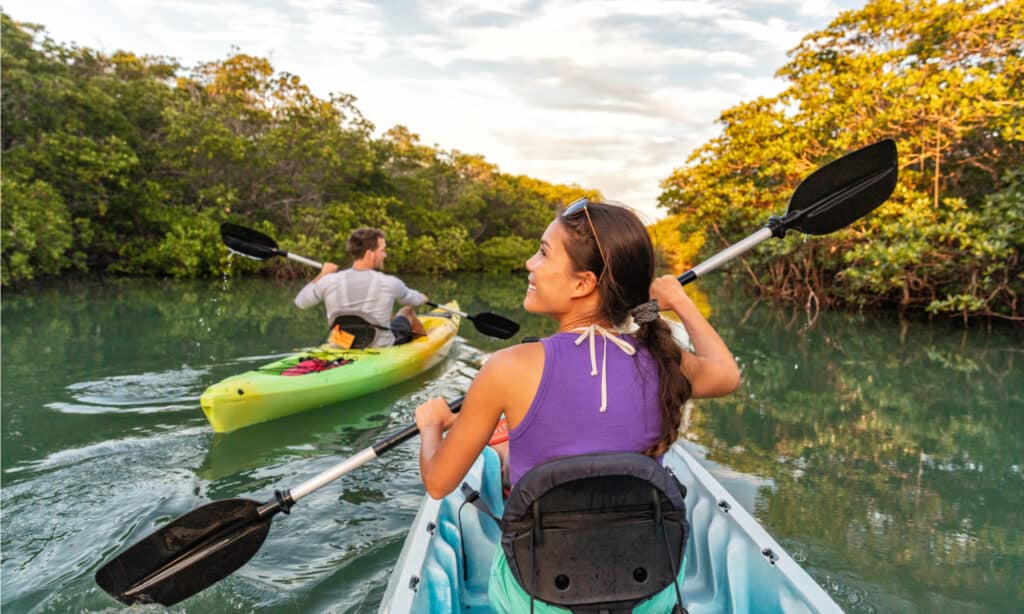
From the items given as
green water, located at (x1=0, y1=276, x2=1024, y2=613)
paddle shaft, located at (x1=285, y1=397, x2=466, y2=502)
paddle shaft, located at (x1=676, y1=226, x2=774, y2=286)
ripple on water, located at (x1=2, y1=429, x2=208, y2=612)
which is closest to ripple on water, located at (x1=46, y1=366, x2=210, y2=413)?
green water, located at (x1=0, y1=276, x2=1024, y2=613)

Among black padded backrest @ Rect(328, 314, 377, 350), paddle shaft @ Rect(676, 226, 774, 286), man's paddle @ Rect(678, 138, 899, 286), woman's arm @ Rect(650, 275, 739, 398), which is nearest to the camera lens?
woman's arm @ Rect(650, 275, 739, 398)

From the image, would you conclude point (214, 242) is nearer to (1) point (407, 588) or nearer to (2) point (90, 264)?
(2) point (90, 264)

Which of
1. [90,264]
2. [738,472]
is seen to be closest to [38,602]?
[738,472]

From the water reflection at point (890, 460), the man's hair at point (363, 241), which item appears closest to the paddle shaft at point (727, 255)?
the water reflection at point (890, 460)

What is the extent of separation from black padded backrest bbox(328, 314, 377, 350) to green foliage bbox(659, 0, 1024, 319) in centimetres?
786

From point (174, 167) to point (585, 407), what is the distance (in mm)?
19323

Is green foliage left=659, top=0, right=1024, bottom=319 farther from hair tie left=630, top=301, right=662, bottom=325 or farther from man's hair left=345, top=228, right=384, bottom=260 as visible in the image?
hair tie left=630, top=301, right=662, bottom=325

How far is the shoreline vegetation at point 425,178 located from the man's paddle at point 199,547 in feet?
30.9

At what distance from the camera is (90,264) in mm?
16984

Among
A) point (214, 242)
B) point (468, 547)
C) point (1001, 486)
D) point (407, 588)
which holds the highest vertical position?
point (214, 242)

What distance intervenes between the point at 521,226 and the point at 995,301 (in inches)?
933

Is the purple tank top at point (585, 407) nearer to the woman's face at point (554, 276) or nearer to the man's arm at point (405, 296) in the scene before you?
the woman's face at point (554, 276)

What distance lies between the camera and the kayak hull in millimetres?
4027

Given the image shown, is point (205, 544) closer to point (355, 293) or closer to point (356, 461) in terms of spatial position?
point (356, 461)
